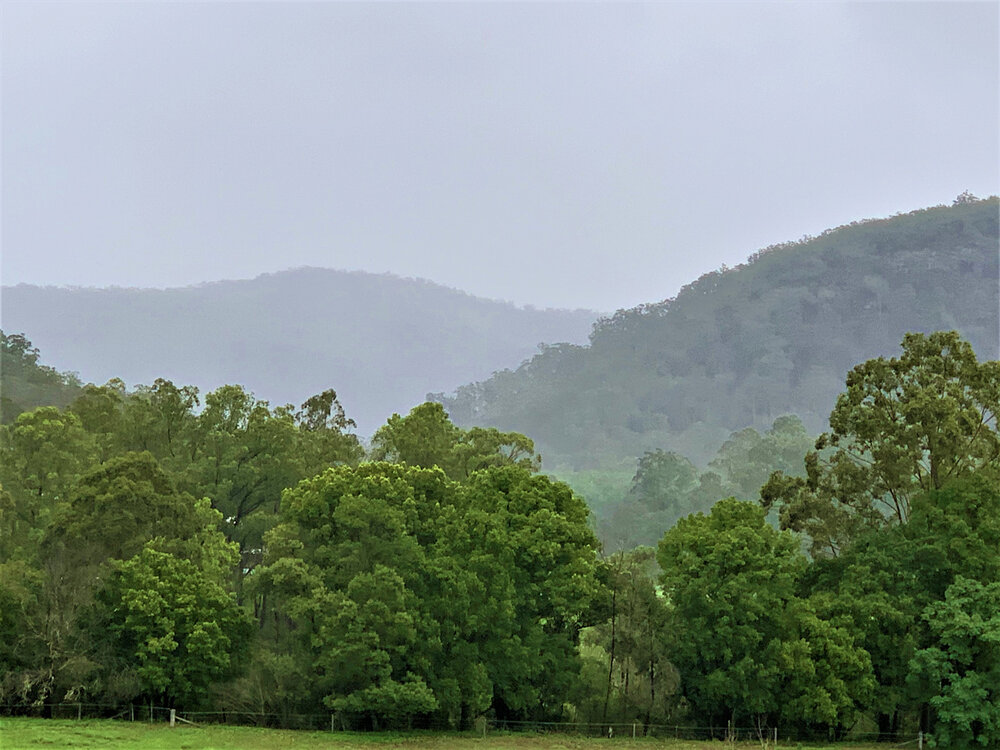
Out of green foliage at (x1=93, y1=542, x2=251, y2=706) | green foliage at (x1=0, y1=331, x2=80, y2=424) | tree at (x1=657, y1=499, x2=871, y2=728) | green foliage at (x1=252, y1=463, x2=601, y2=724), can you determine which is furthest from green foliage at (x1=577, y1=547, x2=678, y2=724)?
green foliage at (x1=0, y1=331, x2=80, y2=424)

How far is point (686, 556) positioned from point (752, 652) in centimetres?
494

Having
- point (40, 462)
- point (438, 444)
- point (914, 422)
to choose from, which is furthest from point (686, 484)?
point (40, 462)

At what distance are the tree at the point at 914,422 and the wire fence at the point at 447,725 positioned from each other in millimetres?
10144

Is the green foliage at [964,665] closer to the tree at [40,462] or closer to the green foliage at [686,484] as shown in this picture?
the tree at [40,462]

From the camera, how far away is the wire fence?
4547 cm

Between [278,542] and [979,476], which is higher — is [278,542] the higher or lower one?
the lower one

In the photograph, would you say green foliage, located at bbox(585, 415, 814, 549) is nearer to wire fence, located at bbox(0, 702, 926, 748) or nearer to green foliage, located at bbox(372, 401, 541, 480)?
green foliage, located at bbox(372, 401, 541, 480)

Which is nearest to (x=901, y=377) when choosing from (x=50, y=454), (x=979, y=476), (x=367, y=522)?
(x=979, y=476)

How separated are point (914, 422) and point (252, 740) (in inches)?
1235

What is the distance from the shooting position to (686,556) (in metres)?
49.9

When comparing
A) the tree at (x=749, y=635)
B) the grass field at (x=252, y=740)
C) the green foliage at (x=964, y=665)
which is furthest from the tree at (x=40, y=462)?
the green foliage at (x=964, y=665)

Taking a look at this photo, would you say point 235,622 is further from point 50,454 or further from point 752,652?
point 752,652

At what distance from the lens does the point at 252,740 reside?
4259 cm

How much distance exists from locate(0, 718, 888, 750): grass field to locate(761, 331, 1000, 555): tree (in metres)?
12.3
